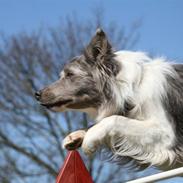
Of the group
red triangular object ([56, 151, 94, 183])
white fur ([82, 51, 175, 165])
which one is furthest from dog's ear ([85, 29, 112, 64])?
red triangular object ([56, 151, 94, 183])

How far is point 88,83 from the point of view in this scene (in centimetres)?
680

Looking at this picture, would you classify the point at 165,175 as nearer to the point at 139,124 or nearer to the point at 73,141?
the point at 139,124

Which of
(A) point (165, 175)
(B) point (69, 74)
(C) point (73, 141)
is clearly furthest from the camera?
(B) point (69, 74)

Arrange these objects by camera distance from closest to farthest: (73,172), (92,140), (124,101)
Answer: (73,172) < (92,140) < (124,101)

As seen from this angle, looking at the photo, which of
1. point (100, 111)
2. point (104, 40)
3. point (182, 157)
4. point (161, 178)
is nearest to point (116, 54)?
point (104, 40)

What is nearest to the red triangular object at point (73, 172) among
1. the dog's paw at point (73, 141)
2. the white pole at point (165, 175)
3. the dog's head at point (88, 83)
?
the dog's paw at point (73, 141)

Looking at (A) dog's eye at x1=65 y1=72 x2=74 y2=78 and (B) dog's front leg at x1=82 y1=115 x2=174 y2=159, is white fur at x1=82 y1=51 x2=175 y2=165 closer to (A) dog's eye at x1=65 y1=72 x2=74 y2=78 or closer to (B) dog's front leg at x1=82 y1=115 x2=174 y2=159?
(B) dog's front leg at x1=82 y1=115 x2=174 y2=159

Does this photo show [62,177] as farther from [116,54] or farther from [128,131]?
[116,54]

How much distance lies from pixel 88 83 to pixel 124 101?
0.50 m

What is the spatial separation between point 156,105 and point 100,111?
658 mm

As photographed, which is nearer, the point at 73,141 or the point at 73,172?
the point at 73,172

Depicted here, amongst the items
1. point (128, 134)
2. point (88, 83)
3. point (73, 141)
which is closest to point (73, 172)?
point (73, 141)

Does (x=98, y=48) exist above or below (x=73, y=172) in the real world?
above

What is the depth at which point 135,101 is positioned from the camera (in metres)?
6.44
